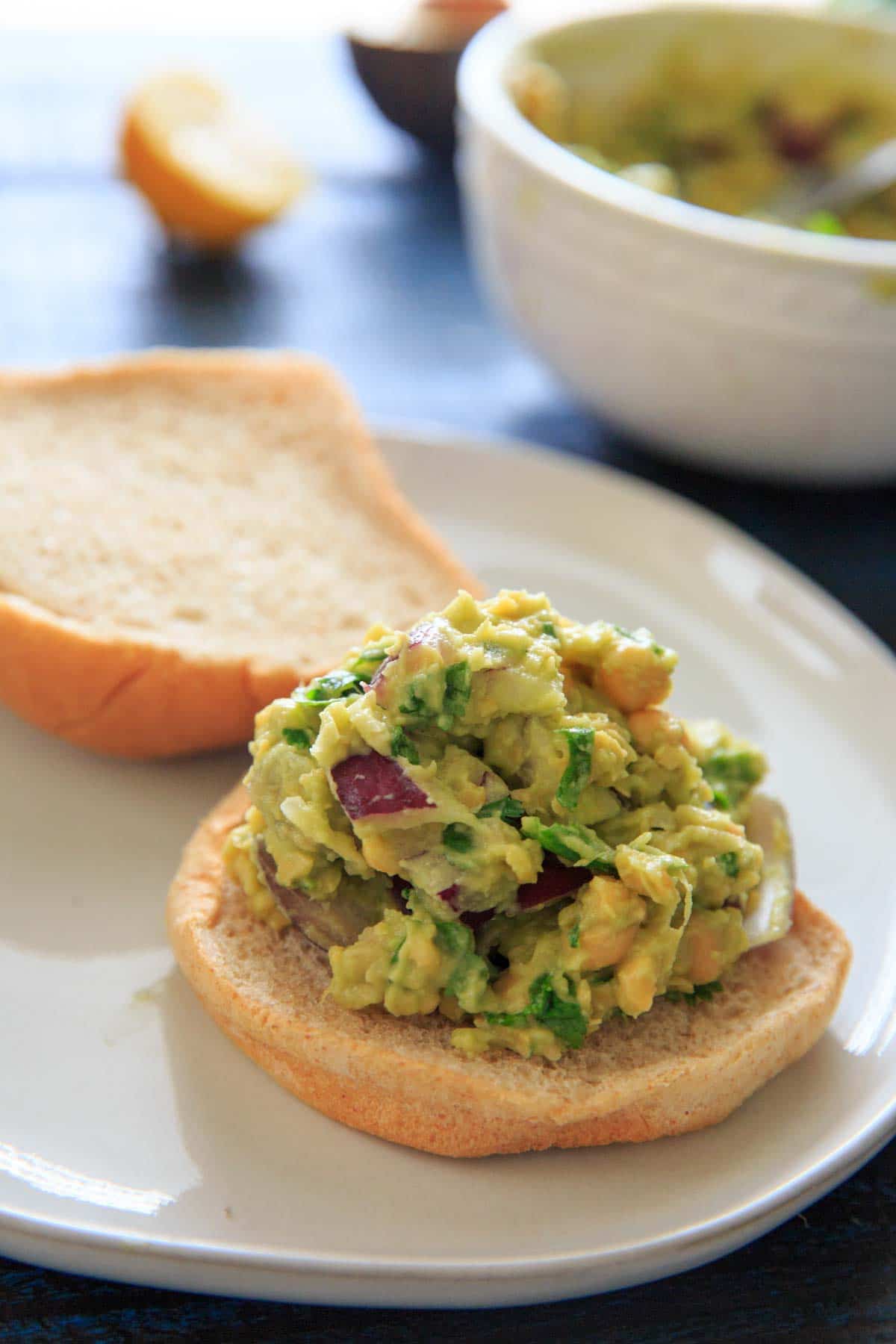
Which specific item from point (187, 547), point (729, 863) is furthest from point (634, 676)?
point (187, 547)

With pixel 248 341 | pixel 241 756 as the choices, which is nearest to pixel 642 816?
pixel 241 756

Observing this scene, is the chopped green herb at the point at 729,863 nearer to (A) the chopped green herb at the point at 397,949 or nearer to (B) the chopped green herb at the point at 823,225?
(A) the chopped green herb at the point at 397,949

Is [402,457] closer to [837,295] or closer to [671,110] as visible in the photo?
[837,295]

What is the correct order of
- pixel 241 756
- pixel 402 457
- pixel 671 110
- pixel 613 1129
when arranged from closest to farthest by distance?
pixel 613 1129 < pixel 241 756 < pixel 402 457 < pixel 671 110

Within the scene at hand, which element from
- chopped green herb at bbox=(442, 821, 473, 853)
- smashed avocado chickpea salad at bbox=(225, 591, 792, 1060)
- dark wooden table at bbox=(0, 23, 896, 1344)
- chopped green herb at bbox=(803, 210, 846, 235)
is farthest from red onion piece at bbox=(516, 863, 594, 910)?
chopped green herb at bbox=(803, 210, 846, 235)

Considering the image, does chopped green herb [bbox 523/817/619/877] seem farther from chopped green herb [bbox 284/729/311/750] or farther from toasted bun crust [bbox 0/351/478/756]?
toasted bun crust [bbox 0/351/478/756]

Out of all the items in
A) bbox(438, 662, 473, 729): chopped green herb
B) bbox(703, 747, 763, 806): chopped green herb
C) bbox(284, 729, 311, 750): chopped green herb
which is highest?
bbox(438, 662, 473, 729): chopped green herb

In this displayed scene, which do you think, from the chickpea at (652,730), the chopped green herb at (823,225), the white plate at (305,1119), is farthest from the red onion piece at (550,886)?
the chopped green herb at (823,225)

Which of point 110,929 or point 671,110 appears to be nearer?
point 110,929
